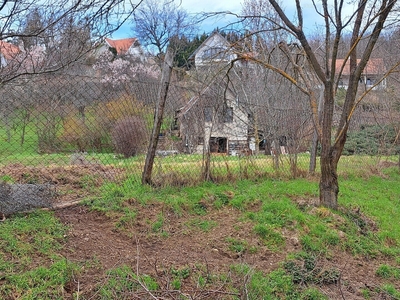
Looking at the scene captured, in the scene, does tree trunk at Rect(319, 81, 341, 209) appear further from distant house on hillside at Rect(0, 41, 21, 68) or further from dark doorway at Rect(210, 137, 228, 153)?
distant house on hillside at Rect(0, 41, 21, 68)

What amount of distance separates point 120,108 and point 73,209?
149cm

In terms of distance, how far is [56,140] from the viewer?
14.9ft

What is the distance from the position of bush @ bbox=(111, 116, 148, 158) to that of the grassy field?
484 mm

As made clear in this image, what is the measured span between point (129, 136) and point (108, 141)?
0.30 metres

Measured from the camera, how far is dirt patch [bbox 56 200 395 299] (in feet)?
9.98

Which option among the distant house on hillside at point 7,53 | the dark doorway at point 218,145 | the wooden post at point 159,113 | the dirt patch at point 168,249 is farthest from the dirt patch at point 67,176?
the distant house on hillside at point 7,53

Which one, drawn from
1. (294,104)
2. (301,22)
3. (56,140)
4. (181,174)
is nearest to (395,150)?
(294,104)

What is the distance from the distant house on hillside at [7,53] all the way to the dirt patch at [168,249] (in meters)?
1.65

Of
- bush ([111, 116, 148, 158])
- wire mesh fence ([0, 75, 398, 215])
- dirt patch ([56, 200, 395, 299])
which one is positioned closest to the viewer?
dirt patch ([56, 200, 395, 299])

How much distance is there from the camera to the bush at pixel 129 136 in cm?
489

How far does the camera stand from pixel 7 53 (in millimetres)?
3301

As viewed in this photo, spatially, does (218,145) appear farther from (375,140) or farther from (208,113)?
(375,140)

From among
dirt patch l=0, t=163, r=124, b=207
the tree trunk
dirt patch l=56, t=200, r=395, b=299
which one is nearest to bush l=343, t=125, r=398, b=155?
the tree trunk

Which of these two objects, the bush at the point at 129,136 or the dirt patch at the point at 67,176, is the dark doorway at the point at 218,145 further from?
the dirt patch at the point at 67,176
